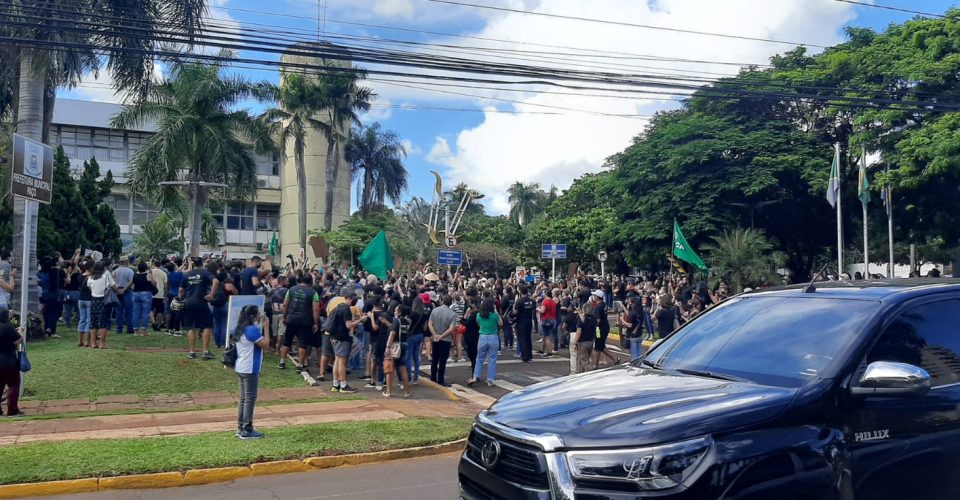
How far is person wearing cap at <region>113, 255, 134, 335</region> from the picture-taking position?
53.8 ft

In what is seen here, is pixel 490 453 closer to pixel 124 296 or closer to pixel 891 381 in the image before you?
pixel 891 381

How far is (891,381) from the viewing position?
366cm

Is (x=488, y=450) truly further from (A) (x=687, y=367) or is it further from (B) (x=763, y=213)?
(B) (x=763, y=213)

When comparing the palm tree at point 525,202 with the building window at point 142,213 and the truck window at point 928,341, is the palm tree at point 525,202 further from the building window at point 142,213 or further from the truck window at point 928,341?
the truck window at point 928,341

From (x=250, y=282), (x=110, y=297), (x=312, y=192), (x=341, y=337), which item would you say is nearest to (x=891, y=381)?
(x=341, y=337)

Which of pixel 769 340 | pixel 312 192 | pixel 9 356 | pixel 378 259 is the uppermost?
pixel 312 192

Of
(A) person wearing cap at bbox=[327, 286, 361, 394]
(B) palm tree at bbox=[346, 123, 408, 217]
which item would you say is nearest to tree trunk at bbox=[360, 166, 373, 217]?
(B) palm tree at bbox=[346, 123, 408, 217]

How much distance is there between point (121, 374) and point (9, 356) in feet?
9.86

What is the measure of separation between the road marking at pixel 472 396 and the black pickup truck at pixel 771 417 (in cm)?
862

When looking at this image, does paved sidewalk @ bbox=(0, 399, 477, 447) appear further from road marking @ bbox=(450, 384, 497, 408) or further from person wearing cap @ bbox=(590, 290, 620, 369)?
person wearing cap @ bbox=(590, 290, 620, 369)

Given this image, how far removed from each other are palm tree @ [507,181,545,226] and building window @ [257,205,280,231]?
97.4ft

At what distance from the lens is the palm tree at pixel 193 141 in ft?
83.0

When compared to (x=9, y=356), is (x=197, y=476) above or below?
below

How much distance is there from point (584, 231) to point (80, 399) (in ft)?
140
